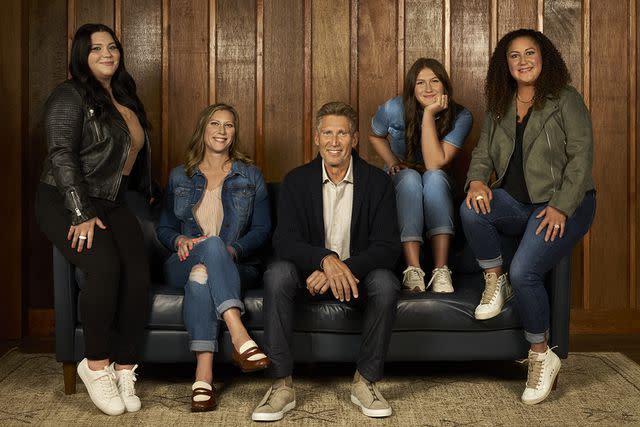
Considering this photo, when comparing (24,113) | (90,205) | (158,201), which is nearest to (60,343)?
(90,205)

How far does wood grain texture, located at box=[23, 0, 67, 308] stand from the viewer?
4.61m

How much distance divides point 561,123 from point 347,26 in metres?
1.55

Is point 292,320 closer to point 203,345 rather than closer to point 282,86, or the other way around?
point 203,345

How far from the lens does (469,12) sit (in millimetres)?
4684

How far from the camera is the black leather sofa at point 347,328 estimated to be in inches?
136

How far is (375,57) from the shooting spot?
4.68 m

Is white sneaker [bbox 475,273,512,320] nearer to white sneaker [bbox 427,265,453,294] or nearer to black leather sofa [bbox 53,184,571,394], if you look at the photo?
black leather sofa [bbox 53,184,571,394]

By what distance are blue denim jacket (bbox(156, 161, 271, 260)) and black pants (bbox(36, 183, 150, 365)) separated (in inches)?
12.1

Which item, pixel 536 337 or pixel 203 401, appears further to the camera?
pixel 536 337

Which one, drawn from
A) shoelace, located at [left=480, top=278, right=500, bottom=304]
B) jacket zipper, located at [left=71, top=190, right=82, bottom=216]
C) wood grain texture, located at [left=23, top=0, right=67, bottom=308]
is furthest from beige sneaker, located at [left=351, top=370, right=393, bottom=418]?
wood grain texture, located at [left=23, top=0, right=67, bottom=308]

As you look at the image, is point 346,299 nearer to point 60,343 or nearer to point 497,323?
point 497,323

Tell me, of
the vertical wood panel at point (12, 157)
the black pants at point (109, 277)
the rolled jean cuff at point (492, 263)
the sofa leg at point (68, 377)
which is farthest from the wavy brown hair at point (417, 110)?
the vertical wood panel at point (12, 157)

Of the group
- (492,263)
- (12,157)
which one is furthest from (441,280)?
(12,157)

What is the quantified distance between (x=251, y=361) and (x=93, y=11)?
2324mm
